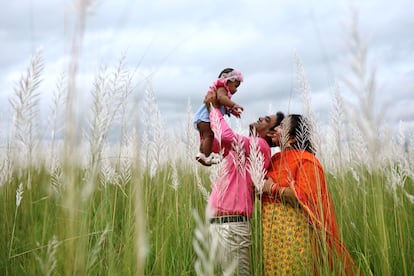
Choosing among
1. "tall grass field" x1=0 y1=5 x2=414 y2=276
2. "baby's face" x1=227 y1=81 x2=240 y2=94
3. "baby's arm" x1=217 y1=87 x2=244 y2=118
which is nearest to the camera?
"tall grass field" x1=0 y1=5 x2=414 y2=276

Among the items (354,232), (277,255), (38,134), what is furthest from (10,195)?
(354,232)

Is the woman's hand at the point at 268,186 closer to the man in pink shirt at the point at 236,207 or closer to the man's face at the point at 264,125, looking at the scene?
the man in pink shirt at the point at 236,207

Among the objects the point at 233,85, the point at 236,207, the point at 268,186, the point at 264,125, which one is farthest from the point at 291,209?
the point at 233,85

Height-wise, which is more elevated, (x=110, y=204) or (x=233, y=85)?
(x=233, y=85)

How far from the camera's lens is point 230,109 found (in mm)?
3027

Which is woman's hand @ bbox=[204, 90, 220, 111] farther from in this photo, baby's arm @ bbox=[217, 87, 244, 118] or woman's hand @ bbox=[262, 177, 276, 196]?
woman's hand @ bbox=[262, 177, 276, 196]

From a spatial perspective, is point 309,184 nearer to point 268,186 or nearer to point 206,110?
point 268,186

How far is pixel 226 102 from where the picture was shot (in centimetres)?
285

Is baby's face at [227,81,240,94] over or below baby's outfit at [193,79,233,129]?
over

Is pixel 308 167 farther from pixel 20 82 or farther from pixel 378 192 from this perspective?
pixel 20 82

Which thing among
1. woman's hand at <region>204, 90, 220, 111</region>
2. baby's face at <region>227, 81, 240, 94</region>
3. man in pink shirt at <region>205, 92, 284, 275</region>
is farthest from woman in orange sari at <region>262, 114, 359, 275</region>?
baby's face at <region>227, 81, 240, 94</region>

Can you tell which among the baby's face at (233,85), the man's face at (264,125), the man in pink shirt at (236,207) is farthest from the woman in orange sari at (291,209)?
the baby's face at (233,85)

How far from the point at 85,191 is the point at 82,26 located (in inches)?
13.4

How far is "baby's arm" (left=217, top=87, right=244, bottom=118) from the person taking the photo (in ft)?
9.21
